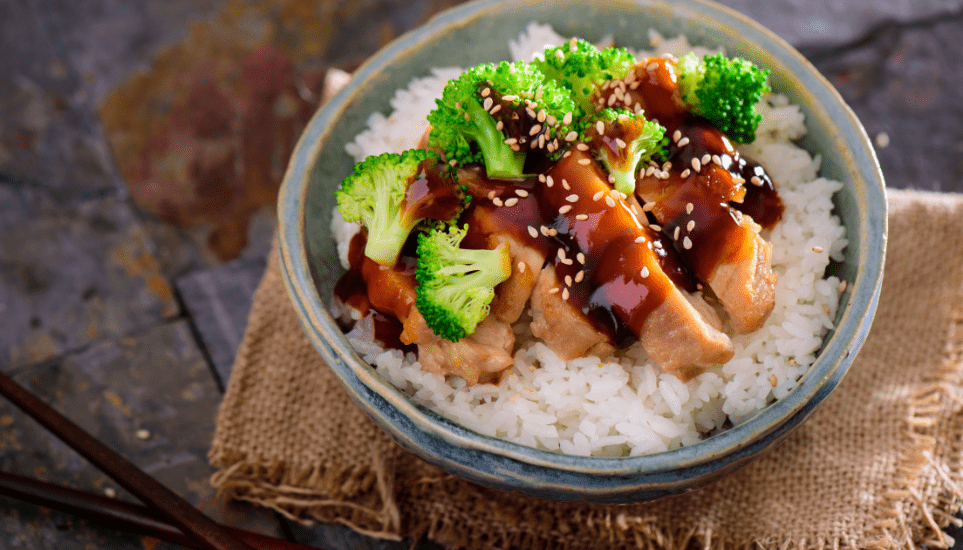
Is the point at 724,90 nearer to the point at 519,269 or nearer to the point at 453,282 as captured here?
the point at 519,269

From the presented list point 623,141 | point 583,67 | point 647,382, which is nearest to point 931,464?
point 647,382

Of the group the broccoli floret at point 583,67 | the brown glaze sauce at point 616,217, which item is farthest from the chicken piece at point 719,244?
the broccoli floret at point 583,67

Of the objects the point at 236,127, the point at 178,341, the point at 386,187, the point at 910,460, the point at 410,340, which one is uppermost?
the point at 386,187

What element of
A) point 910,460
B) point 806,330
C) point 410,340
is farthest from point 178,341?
point 910,460

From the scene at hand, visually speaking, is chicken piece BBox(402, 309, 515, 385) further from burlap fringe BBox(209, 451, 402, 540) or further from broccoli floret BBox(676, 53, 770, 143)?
broccoli floret BBox(676, 53, 770, 143)

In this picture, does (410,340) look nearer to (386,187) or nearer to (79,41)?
(386,187)

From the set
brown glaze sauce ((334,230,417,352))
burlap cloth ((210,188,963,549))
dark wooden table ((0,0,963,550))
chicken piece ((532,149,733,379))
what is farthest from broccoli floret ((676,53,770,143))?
dark wooden table ((0,0,963,550))
